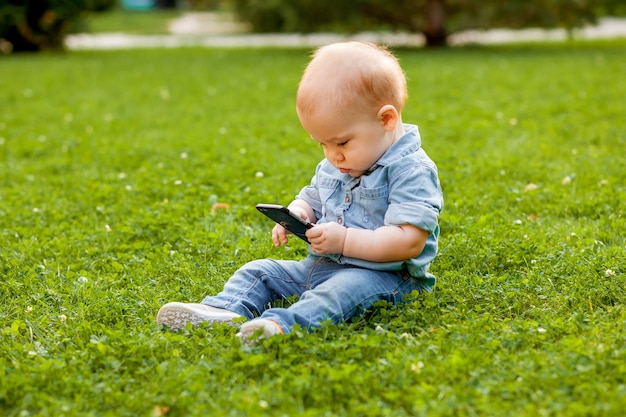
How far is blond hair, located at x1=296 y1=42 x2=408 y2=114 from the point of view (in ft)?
9.54

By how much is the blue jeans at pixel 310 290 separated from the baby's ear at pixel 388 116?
1.90 feet

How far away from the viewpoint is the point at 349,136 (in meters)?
2.99

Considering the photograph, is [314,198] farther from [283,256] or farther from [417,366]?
[417,366]

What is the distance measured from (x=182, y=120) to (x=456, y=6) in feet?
34.8

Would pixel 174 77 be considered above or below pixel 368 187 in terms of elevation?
below

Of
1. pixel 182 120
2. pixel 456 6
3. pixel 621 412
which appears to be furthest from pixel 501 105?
pixel 456 6

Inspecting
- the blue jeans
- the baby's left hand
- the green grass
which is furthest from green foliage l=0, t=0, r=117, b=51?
the baby's left hand

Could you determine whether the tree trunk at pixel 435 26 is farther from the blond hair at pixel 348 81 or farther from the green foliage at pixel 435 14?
the blond hair at pixel 348 81

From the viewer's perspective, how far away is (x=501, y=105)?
8.13 m

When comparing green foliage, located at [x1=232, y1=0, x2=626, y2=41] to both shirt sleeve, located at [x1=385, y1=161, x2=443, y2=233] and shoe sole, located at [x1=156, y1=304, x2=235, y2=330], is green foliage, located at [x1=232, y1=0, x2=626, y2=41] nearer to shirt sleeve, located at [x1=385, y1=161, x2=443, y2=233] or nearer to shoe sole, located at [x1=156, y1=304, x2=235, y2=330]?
shirt sleeve, located at [x1=385, y1=161, x2=443, y2=233]

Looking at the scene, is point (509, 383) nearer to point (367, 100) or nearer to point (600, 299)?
point (600, 299)

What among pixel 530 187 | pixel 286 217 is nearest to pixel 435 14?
pixel 530 187

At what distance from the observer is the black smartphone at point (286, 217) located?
298 centimetres

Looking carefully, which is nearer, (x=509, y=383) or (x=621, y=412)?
(x=621, y=412)
